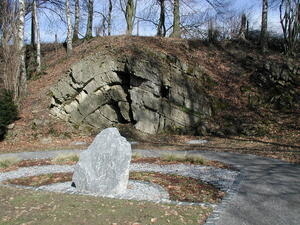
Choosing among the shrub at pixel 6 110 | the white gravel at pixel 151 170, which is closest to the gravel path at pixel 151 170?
the white gravel at pixel 151 170

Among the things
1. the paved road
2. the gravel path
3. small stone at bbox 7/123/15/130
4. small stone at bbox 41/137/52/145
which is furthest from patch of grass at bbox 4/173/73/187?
small stone at bbox 7/123/15/130

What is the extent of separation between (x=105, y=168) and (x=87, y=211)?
1.56 meters

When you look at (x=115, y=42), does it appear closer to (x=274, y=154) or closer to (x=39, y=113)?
(x=39, y=113)

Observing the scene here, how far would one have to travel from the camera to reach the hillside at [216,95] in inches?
621

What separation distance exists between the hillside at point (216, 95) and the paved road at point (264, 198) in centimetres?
330

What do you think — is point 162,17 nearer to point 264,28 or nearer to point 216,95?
point 264,28

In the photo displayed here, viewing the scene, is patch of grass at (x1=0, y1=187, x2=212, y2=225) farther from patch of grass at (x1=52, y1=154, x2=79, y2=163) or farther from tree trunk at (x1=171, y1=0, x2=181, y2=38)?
tree trunk at (x1=171, y1=0, x2=181, y2=38)

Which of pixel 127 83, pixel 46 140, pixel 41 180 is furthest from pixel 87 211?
pixel 127 83

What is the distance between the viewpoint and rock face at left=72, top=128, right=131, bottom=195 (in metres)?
6.84

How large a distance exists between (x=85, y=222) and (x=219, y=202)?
272cm

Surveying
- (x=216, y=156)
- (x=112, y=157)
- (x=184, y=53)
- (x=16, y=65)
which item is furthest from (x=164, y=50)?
(x=112, y=157)

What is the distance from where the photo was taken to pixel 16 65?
1723cm

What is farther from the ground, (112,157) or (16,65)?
(16,65)

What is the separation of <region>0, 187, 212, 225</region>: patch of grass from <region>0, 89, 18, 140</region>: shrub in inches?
383
